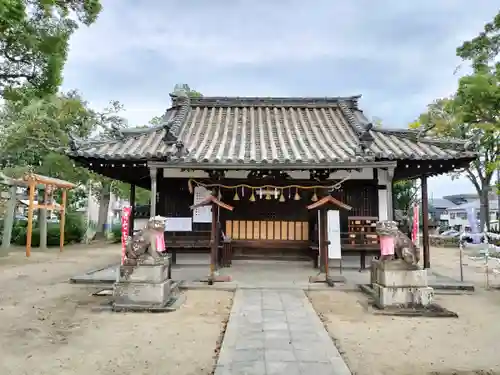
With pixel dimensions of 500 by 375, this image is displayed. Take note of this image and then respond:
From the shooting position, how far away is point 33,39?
9.34 metres

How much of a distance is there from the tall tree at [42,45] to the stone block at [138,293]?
6280 millimetres

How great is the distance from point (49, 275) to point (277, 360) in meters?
9.67

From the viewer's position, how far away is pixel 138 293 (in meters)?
7.06

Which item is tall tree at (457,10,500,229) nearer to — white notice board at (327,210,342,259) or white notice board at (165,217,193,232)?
white notice board at (327,210,342,259)

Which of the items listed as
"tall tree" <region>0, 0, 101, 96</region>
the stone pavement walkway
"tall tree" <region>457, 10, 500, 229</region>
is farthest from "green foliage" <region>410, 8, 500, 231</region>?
"tall tree" <region>0, 0, 101, 96</region>

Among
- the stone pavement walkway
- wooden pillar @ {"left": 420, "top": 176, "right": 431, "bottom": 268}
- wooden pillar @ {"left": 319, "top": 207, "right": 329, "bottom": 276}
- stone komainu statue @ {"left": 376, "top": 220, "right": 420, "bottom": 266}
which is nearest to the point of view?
the stone pavement walkway

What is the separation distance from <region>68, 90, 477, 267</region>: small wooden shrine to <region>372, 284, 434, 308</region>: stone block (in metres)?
2.71

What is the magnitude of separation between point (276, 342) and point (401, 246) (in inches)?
137

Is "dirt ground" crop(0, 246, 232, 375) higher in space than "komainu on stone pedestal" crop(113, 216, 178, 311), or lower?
lower

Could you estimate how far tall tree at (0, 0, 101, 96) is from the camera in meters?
9.31

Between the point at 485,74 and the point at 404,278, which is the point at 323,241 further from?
the point at 485,74

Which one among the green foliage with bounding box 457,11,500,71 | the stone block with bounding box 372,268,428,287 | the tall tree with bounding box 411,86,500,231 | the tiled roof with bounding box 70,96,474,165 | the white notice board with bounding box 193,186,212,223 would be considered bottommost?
the stone block with bounding box 372,268,428,287

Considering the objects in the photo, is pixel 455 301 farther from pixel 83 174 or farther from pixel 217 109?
pixel 83 174

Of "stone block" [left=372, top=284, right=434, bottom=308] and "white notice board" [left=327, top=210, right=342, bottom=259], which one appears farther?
"white notice board" [left=327, top=210, right=342, bottom=259]
